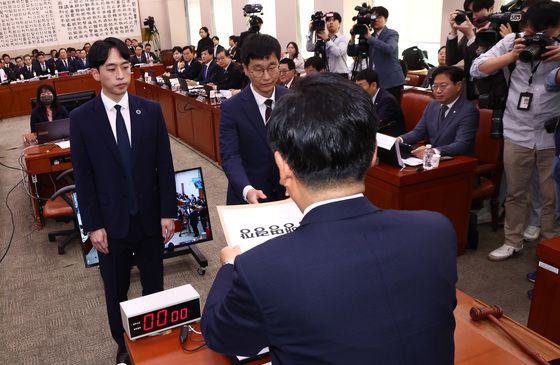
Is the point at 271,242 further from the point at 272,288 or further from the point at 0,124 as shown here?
the point at 0,124

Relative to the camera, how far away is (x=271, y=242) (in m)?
0.83

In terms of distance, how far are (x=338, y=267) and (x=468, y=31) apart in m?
3.64

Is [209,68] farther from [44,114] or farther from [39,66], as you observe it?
[39,66]

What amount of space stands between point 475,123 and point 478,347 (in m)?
2.15

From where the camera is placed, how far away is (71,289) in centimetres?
322

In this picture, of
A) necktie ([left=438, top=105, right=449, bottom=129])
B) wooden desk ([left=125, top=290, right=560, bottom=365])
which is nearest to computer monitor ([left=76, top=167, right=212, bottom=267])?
necktie ([left=438, top=105, right=449, bottom=129])

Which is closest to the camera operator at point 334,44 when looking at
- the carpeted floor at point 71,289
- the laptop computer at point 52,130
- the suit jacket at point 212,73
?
the suit jacket at point 212,73

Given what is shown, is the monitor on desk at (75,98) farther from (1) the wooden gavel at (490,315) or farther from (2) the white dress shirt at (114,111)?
(1) the wooden gavel at (490,315)

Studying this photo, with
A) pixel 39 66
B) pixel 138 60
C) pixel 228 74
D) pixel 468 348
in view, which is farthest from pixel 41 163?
pixel 138 60

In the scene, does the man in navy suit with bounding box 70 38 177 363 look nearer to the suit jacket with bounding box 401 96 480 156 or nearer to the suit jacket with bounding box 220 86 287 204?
the suit jacket with bounding box 220 86 287 204

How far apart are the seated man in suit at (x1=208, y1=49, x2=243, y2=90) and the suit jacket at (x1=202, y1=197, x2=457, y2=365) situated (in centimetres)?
602

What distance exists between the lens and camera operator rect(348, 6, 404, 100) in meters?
4.88

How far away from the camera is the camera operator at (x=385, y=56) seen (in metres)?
4.88

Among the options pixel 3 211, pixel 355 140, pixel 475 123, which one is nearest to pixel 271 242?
pixel 355 140
